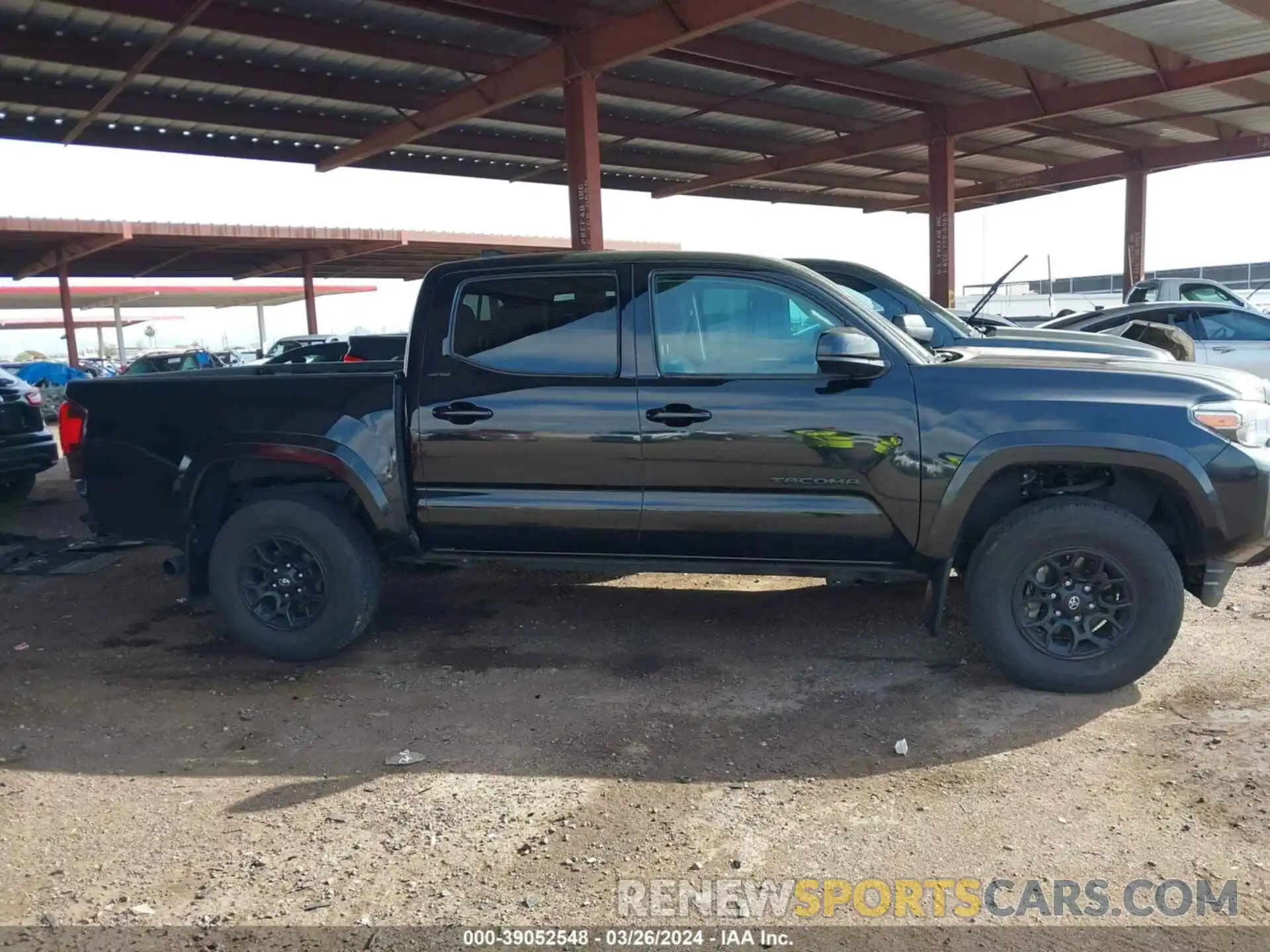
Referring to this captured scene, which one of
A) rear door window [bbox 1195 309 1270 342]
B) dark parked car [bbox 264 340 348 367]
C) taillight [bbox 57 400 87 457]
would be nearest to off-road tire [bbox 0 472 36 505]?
dark parked car [bbox 264 340 348 367]

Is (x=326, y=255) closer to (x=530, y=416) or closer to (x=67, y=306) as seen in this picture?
(x=67, y=306)

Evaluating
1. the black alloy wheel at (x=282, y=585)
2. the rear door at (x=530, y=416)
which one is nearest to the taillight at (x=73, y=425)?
the black alloy wheel at (x=282, y=585)

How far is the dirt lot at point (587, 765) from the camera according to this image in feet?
10.1

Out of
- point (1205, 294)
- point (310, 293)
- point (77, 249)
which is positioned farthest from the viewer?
point (310, 293)

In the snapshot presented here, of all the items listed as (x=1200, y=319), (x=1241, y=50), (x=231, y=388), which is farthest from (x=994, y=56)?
(x=231, y=388)

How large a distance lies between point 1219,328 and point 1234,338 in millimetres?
202

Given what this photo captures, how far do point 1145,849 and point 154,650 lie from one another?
4.97m

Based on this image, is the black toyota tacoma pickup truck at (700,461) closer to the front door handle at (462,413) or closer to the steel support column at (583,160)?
the front door handle at (462,413)

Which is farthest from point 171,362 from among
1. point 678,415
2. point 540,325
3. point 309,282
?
point 678,415

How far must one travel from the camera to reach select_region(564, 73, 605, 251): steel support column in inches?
485

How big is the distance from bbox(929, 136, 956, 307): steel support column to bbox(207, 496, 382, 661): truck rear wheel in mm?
14660

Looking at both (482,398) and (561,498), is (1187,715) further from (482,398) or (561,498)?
(482,398)

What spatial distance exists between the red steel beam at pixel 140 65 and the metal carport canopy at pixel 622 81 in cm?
5

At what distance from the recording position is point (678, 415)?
4484 mm
